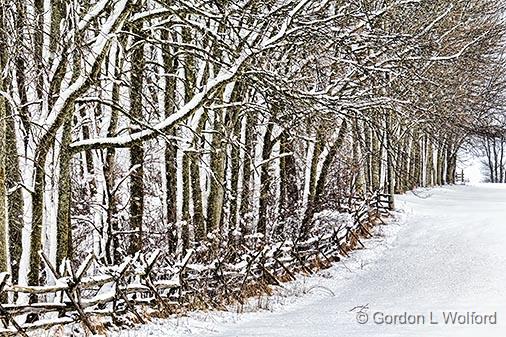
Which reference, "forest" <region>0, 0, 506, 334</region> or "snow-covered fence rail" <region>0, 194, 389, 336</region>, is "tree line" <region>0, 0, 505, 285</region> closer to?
"forest" <region>0, 0, 506, 334</region>

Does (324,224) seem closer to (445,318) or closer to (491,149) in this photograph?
(445,318)

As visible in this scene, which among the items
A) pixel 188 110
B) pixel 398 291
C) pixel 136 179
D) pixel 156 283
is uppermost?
pixel 188 110

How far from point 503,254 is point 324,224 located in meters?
5.48

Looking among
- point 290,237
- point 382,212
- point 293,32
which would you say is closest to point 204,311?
point 293,32

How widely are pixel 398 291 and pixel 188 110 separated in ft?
23.3

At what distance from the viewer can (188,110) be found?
9.62 metres

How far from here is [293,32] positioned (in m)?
11.0
